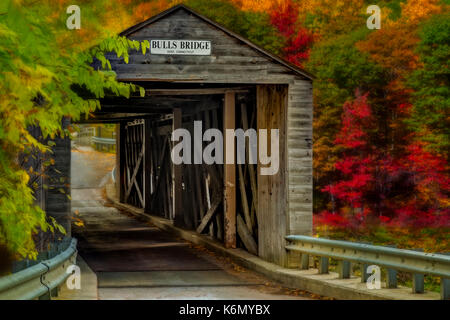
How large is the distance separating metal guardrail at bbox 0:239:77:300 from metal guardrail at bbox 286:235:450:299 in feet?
12.9

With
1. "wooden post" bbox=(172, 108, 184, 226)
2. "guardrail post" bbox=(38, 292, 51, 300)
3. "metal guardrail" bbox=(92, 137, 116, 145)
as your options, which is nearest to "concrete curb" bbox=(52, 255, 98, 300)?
"guardrail post" bbox=(38, 292, 51, 300)

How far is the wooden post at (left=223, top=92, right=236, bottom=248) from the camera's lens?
16.0m

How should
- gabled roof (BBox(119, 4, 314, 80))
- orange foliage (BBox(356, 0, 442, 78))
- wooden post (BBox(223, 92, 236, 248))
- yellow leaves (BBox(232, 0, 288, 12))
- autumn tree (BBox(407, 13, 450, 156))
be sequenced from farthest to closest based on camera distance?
yellow leaves (BBox(232, 0, 288, 12)), orange foliage (BBox(356, 0, 442, 78)), autumn tree (BBox(407, 13, 450, 156)), wooden post (BBox(223, 92, 236, 248)), gabled roof (BBox(119, 4, 314, 80))

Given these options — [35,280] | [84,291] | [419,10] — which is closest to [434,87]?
[419,10]

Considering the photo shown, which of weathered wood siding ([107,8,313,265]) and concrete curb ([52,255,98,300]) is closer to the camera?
concrete curb ([52,255,98,300])

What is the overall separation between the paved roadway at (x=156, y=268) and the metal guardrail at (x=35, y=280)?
1848mm

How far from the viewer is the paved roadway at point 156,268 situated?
11.4 m

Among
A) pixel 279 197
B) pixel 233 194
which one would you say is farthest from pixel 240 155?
pixel 279 197

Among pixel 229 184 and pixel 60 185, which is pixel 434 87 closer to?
pixel 229 184

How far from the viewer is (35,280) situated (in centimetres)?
760

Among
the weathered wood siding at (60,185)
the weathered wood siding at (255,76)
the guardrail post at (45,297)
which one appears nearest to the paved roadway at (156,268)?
the weathered wood siding at (60,185)

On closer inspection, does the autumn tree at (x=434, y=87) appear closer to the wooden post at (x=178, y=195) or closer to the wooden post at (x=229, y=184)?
the wooden post at (x=178, y=195)

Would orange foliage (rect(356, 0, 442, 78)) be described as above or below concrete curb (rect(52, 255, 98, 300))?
above

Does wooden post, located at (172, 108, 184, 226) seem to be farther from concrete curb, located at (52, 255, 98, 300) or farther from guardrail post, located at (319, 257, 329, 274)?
guardrail post, located at (319, 257, 329, 274)
